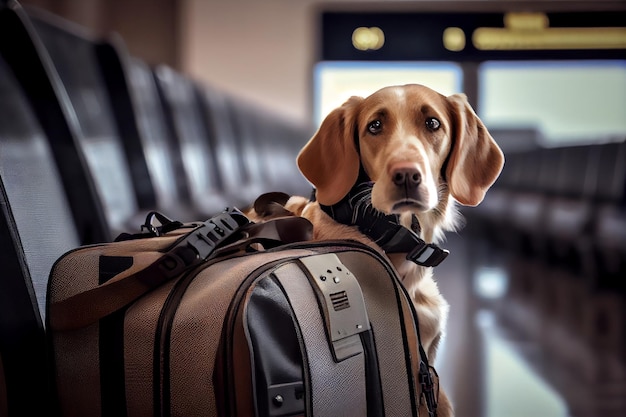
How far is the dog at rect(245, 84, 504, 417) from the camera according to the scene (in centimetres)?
96

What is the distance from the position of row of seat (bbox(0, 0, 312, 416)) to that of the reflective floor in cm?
89

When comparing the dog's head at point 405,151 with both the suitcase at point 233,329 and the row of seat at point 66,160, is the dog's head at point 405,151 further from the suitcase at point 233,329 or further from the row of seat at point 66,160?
the row of seat at point 66,160

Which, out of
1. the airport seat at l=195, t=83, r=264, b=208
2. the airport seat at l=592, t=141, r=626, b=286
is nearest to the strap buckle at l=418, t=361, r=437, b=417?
the airport seat at l=195, t=83, r=264, b=208

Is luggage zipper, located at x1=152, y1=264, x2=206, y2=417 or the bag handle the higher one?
the bag handle

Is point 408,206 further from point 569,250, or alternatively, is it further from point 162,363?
point 569,250

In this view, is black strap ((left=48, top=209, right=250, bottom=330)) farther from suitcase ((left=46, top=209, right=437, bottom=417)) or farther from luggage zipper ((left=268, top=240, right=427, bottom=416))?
luggage zipper ((left=268, top=240, right=427, bottom=416))

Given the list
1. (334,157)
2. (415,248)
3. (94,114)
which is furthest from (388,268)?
(94,114)

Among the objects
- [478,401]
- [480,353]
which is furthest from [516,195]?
[478,401]

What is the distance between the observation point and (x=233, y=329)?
35.9 inches

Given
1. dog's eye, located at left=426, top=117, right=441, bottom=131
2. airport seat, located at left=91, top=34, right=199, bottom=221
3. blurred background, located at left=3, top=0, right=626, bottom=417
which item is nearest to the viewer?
dog's eye, located at left=426, top=117, right=441, bottom=131

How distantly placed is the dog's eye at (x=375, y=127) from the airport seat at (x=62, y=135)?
2.15ft

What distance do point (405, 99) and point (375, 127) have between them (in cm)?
6

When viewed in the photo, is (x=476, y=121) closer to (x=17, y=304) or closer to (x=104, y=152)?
(x=17, y=304)

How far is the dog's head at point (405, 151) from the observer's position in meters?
0.95
